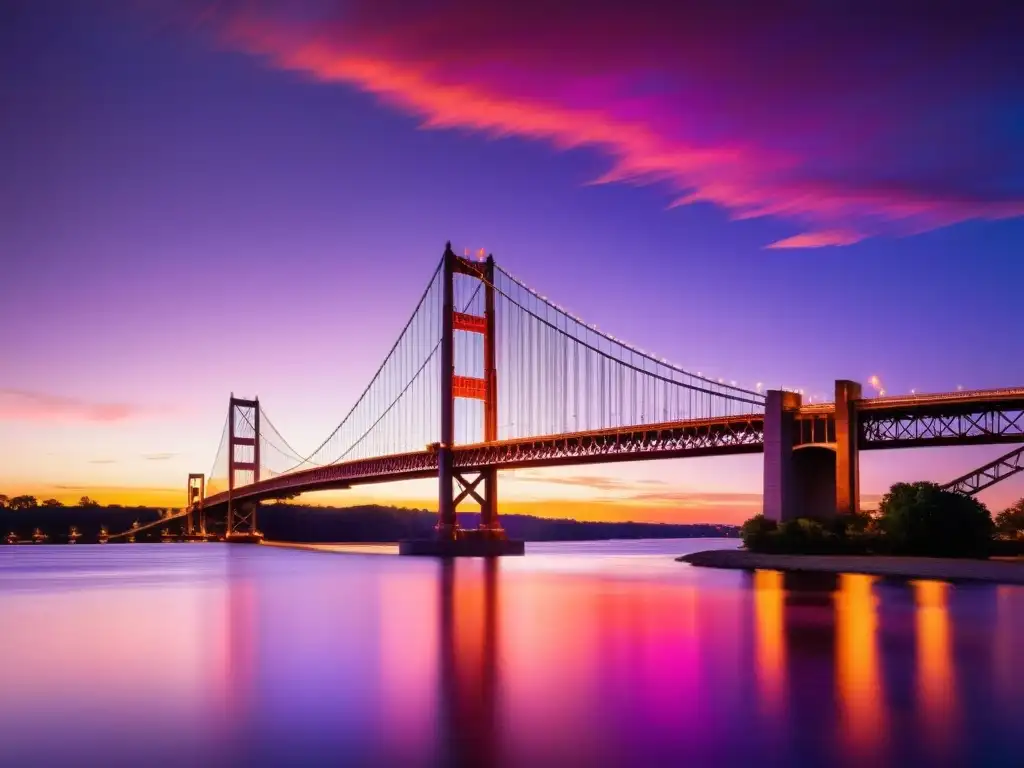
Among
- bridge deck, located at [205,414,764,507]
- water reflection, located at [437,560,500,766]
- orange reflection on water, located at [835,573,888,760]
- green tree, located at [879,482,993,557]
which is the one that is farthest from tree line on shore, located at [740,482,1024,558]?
water reflection, located at [437,560,500,766]

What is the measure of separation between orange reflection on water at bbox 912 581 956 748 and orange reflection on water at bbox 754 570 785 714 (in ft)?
6.23

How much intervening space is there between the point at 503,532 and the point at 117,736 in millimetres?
58451

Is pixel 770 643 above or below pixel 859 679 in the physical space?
below

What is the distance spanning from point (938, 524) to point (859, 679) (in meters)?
29.6

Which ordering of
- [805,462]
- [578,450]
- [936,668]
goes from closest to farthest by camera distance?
[936,668], [805,462], [578,450]

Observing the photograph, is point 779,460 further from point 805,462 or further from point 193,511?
point 193,511

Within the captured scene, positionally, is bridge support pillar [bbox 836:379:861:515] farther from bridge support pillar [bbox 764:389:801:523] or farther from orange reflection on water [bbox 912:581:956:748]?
orange reflection on water [bbox 912:581:956:748]

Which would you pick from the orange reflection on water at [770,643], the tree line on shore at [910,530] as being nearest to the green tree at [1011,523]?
the tree line on shore at [910,530]

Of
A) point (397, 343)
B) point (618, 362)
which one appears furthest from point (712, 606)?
point (397, 343)

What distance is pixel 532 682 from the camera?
16781mm

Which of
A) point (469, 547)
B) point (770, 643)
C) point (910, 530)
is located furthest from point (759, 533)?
point (770, 643)

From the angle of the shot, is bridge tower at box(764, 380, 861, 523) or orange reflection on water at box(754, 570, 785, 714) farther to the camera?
bridge tower at box(764, 380, 861, 523)

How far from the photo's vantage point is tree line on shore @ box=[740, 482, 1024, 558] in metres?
43.3

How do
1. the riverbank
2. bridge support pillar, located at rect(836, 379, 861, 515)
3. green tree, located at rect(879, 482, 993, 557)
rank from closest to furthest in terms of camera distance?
the riverbank
green tree, located at rect(879, 482, 993, 557)
bridge support pillar, located at rect(836, 379, 861, 515)
